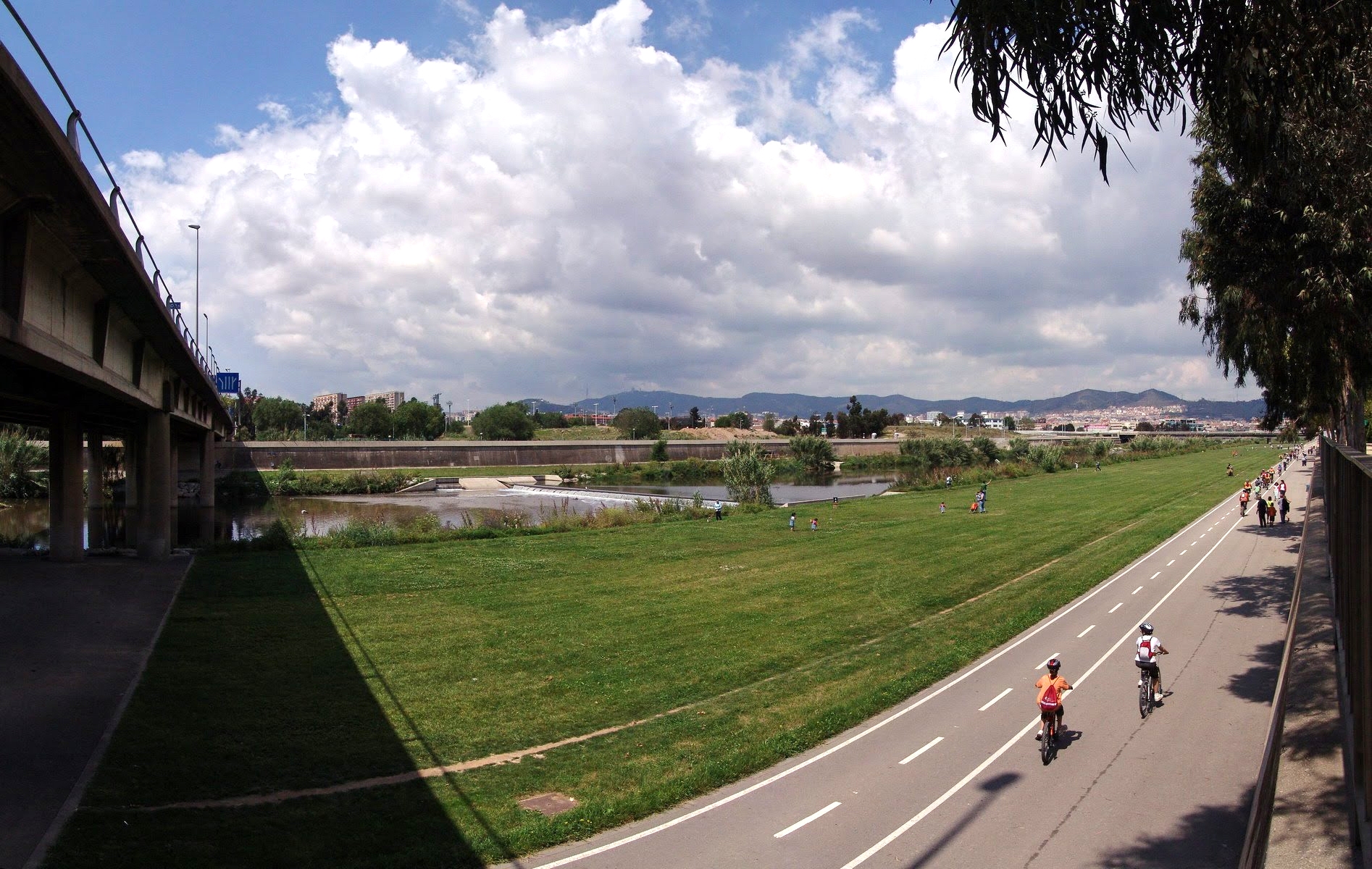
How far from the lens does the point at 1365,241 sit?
14.5 meters

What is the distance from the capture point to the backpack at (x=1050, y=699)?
1205 cm

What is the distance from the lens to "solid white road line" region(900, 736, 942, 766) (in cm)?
1216

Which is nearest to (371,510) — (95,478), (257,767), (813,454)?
(95,478)

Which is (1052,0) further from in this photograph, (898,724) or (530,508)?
(530,508)

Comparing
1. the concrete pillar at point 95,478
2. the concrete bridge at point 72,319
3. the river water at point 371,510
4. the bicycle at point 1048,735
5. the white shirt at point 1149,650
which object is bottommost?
the river water at point 371,510

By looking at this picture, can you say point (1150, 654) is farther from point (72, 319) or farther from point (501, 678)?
point (72, 319)

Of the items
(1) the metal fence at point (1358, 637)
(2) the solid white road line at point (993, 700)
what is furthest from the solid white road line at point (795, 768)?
(1) the metal fence at point (1358, 637)

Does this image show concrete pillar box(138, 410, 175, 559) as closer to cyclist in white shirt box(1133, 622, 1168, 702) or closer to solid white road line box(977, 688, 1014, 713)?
solid white road line box(977, 688, 1014, 713)

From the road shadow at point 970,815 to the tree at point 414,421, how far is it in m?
185

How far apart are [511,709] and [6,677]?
8.40 meters

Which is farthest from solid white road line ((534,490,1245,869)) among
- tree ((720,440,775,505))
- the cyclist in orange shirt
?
tree ((720,440,775,505))

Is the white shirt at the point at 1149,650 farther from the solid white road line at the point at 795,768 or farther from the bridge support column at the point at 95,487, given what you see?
the bridge support column at the point at 95,487

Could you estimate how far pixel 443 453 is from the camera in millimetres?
109500

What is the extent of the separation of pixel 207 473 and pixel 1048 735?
6371cm
